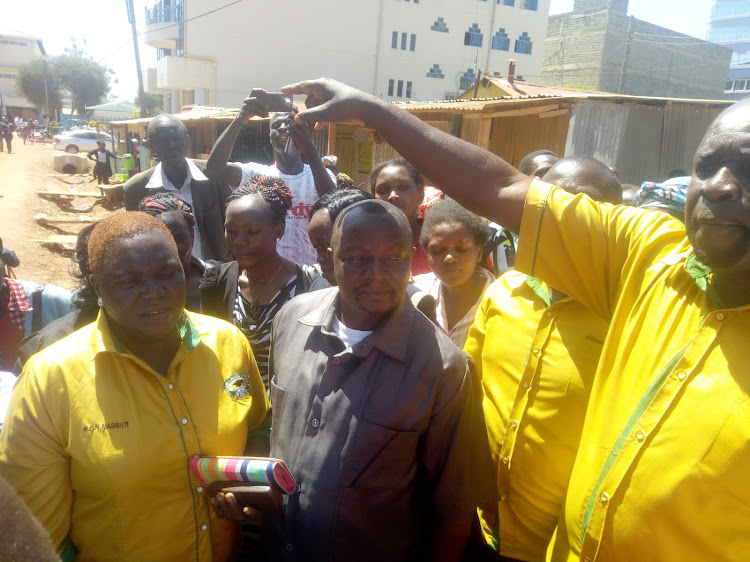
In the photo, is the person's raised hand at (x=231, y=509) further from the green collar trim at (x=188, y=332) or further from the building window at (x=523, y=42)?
the building window at (x=523, y=42)

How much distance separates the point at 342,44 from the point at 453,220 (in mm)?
32298

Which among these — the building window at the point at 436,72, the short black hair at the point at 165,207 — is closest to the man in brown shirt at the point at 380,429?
the short black hair at the point at 165,207

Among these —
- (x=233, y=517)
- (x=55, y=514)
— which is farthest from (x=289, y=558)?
(x=55, y=514)

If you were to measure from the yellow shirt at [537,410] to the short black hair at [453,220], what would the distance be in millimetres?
858

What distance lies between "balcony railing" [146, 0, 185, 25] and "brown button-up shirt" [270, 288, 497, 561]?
1249 inches

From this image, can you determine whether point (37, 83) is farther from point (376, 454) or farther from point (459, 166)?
point (376, 454)

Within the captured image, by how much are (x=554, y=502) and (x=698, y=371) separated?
710 mm

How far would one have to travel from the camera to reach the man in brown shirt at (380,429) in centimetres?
162

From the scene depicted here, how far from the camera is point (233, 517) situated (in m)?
1.71

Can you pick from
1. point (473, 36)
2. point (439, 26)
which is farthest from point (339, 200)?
point (473, 36)

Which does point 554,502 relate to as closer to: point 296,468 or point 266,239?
point 296,468

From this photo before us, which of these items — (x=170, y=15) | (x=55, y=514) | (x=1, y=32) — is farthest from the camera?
(x=1, y=32)

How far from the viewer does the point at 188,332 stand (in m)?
1.92

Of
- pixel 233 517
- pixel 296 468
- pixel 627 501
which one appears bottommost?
pixel 233 517
